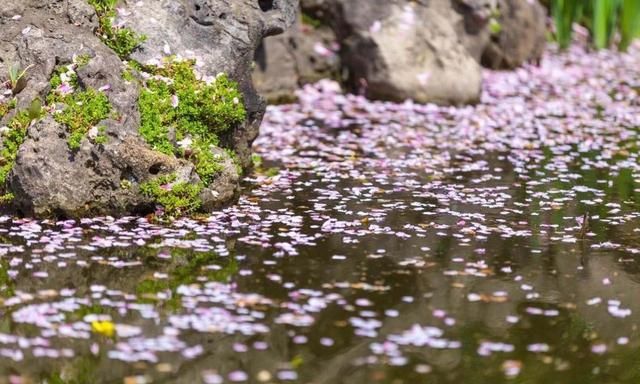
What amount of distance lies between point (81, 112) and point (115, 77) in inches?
18.0

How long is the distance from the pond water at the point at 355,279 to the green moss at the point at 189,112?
1.77ft

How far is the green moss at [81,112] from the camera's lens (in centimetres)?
761

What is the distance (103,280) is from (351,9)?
779cm

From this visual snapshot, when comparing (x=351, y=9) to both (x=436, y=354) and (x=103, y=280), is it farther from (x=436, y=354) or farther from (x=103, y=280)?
(x=436, y=354)

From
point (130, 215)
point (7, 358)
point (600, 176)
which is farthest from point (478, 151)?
point (7, 358)

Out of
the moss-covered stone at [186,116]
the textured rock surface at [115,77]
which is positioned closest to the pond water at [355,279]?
the textured rock surface at [115,77]

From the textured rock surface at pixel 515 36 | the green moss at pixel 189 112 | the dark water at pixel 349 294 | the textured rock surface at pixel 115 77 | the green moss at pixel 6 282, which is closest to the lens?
the dark water at pixel 349 294

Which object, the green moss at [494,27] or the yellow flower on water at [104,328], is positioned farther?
the green moss at [494,27]

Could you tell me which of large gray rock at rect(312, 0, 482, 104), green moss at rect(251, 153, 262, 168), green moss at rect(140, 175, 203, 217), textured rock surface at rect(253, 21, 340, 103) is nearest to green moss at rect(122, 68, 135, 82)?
green moss at rect(140, 175, 203, 217)

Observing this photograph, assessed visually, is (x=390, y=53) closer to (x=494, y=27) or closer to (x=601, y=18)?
(x=494, y=27)

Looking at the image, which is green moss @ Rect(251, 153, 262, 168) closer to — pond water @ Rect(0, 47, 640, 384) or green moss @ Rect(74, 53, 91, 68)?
pond water @ Rect(0, 47, 640, 384)

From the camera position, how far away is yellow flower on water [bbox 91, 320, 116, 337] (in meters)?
5.23

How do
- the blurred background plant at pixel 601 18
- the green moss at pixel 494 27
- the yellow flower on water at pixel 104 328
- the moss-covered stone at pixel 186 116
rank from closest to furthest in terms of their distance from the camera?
the yellow flower on water at pixel 104 328 → the moss-covered stone at pixel 186 116 → the green moss at pixel 494 27 → the blurred background plant at pixel 601 18

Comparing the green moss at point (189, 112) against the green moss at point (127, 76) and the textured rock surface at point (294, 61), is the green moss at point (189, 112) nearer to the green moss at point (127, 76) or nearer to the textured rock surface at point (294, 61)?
the green moss at point (127, 76)
